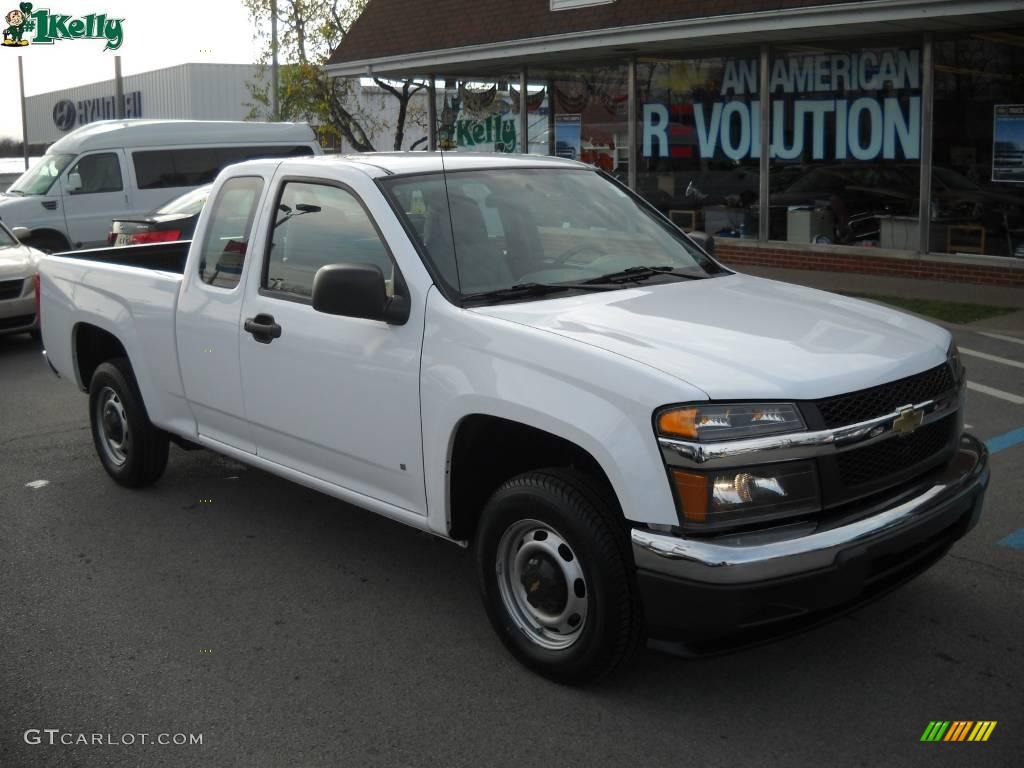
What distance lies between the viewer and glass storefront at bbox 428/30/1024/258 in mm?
13656

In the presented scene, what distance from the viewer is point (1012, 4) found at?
11.6 m

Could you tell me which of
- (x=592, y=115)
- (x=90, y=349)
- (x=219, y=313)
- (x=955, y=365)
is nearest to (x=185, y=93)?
(x=592, y=115)

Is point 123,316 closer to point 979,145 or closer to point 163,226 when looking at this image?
point 163,226

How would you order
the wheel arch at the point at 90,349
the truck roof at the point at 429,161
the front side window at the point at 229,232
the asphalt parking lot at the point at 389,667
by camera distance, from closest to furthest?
the asphalt parking lot at the point at 389,667 → the truck roof at the point at 429,161 → the front side window at the point at 229,232 → the wheel arch at the point at 90,349

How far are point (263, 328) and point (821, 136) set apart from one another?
11.8 meters

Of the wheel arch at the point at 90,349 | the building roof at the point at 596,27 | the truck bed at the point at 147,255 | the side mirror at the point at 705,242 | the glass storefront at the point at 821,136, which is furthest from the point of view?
the glass storefront at the point at 821,136

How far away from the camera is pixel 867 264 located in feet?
49.1

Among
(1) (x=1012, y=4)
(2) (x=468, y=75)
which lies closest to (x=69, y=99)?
(2) (x=468, y=75)

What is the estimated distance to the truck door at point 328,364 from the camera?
4512 millimetres

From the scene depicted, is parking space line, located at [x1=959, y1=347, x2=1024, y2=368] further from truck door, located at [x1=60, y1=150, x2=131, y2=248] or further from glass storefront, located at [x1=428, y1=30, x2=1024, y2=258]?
truck door, located at [x1=60, y1=150, x2=131, y2=248]

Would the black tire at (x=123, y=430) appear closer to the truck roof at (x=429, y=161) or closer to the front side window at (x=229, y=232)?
the front side window at (x=229, y=232)

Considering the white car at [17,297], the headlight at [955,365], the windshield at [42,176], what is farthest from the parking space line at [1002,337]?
the windshield at [42,176]

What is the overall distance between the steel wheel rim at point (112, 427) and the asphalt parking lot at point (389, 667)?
0.66 m

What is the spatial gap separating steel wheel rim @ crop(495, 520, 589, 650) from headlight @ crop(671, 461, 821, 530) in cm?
51
